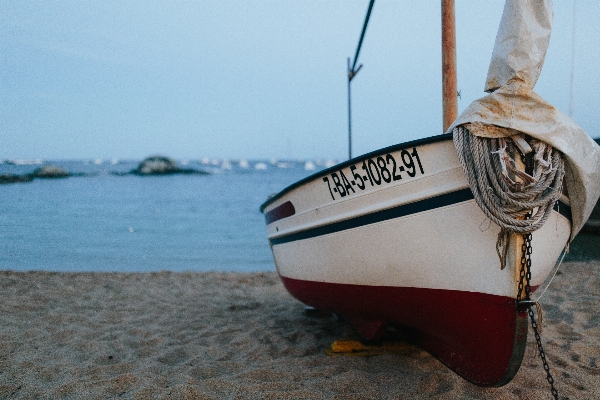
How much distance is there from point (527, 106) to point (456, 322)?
1.40 m

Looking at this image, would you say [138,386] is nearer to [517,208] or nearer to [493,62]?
[517,208]

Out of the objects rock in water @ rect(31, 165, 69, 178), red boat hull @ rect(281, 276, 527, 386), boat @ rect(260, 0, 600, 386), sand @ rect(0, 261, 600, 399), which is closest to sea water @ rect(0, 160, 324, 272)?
sand @ rect(0, 261, 600, 399)

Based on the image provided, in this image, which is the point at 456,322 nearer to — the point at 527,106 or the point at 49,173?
the point at 527,106

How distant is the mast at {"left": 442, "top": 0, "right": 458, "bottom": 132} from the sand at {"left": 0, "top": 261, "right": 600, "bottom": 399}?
2148 mm

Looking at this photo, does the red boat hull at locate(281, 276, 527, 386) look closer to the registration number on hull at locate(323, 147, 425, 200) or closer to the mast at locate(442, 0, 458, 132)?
the registration number on hull at locate(323, 147, 425, 200)

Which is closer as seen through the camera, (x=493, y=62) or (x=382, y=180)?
(x=493, y=62)

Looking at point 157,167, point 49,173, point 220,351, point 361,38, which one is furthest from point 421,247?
point 157,167

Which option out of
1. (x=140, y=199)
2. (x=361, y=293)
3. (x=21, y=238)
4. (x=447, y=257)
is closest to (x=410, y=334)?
(x=361, y=293)

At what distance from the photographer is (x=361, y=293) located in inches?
139

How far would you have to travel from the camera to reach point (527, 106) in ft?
8.66

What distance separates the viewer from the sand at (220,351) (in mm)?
3148

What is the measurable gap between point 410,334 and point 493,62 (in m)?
2.14

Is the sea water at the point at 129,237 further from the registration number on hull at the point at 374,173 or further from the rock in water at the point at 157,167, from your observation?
the rock in water at the point at 157,167

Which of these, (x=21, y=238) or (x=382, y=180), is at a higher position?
(x=21, y=238)
